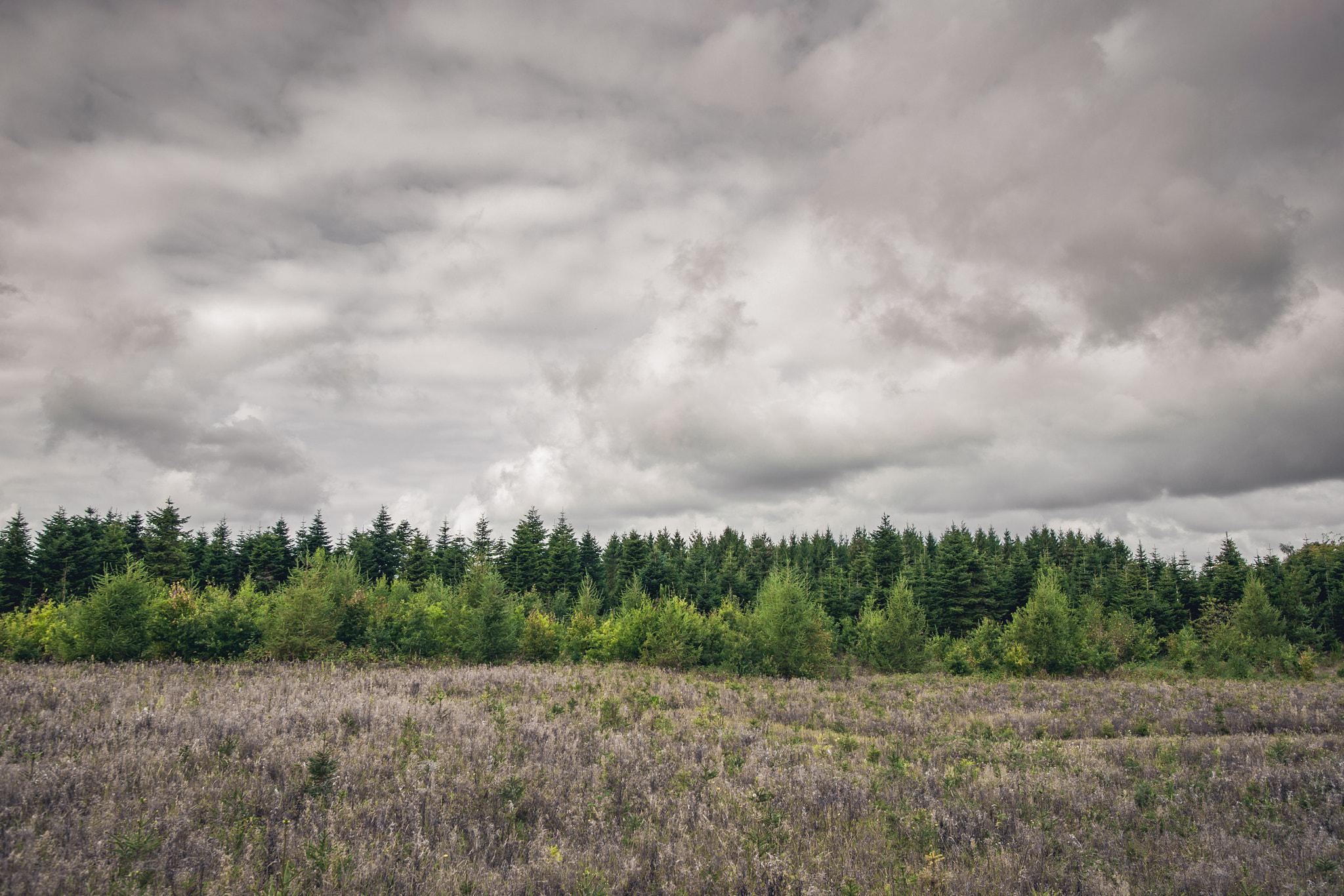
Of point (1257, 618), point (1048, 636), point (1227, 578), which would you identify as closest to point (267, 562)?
point (1048, 636)

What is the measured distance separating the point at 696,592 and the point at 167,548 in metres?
52.9

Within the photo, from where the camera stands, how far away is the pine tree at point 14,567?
→ 50156mm

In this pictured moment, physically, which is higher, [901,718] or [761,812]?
[761,812]

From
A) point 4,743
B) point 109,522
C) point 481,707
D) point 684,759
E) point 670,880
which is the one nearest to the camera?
point 670,880

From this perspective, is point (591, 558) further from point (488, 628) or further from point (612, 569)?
point (488, 628)

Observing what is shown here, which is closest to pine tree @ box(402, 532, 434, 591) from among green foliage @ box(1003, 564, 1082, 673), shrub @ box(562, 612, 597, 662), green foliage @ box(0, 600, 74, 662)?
shrub @ box(562, 612, 597, 662)

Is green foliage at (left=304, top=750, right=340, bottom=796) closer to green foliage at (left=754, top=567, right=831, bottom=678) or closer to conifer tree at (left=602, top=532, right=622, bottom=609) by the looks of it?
green foliage at (left=754, top=567, right=831, bottom=678)

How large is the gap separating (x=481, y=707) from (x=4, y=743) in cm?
747

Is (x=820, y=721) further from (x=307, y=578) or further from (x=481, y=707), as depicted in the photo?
(x=307, y=578)

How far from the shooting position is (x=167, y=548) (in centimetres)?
5506

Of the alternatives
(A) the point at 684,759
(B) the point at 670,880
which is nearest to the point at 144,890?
(B) the point at 670,880

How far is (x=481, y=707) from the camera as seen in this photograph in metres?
13.3

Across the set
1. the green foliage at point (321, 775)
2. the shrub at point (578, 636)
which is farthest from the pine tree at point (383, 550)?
the green foliage at point (321, 775)

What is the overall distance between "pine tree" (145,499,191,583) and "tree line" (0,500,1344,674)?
0.17m
